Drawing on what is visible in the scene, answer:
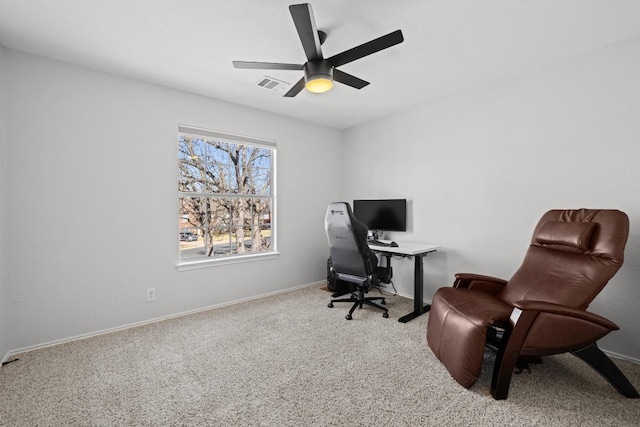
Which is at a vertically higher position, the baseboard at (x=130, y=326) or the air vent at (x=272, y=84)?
the air vent at (x=272, y=84)

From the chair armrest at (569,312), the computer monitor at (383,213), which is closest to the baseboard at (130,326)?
the computer monitor at (383,213)

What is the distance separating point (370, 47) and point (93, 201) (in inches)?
108

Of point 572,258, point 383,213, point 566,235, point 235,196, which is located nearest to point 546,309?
point 572,258

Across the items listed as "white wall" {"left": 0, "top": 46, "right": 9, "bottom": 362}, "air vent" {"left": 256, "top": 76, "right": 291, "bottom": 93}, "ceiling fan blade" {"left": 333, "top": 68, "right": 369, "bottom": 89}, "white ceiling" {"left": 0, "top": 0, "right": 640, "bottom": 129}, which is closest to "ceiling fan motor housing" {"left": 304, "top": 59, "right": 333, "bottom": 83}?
"ceiling fan blade" {"left": 333, "top": 68, "right": 369, "bottom": 89}

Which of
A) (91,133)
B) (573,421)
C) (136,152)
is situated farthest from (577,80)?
(91,133)

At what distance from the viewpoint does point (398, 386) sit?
1.86 meters

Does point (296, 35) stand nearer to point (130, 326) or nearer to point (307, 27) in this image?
point (307, 27)

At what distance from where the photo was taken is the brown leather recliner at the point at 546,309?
167 centimetres

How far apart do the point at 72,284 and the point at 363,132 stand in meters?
3.91

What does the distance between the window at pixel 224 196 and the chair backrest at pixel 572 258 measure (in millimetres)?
2858

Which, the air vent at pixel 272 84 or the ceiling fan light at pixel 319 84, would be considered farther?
the air vent at pixel 272 84

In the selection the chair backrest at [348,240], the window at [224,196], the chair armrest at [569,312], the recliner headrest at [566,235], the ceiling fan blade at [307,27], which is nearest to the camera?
the ceiling fan blade at [307,27]

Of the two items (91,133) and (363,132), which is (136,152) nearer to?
(91,133)

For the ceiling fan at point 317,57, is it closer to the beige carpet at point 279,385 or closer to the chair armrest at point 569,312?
the chair armrest at point 569,312
